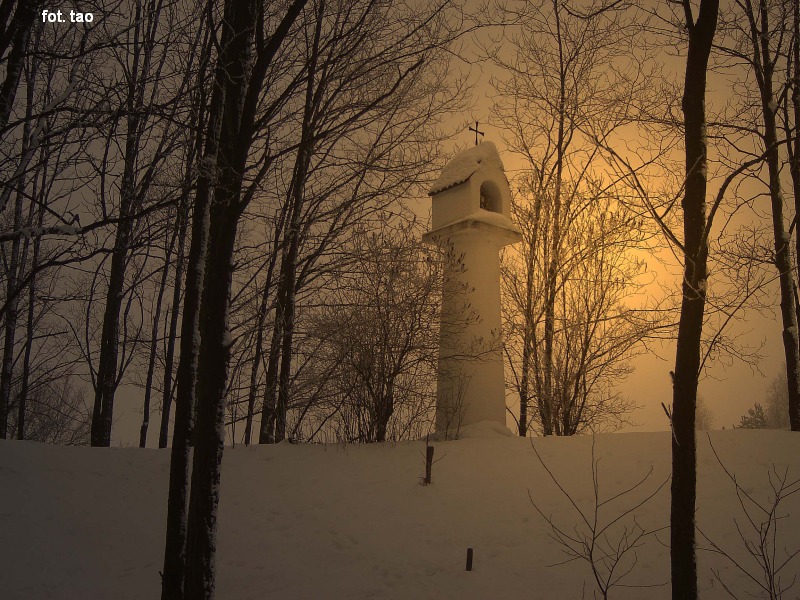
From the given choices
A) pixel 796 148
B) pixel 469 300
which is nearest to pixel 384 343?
pixel 469 300

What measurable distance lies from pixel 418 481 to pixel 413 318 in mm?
2604

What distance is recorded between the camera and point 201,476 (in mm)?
4418

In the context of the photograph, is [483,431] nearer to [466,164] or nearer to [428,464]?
[428,464]

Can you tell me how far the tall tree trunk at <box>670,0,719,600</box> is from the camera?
4.50m

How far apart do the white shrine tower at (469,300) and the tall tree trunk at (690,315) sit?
5091 mm

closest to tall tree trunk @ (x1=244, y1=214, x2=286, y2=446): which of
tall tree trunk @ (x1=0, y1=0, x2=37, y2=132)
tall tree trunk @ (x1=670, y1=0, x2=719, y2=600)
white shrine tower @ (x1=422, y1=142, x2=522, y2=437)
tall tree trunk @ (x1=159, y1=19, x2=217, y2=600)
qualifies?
white shrine tower @ (x1=422, y1=142, x2=522, y2=437)

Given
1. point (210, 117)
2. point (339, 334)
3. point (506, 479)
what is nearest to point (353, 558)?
point (506, 479)

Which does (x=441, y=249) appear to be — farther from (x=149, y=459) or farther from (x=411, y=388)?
(x=149, y=459)

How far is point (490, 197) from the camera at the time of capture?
11.7 m

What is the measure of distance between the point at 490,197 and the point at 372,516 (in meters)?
6.82

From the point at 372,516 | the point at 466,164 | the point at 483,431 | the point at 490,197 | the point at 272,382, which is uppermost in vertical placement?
the point at 466,164

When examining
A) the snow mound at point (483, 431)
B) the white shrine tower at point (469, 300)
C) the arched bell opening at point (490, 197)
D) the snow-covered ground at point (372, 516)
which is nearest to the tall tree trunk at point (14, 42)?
the snow-covered ground at point (372, 516)

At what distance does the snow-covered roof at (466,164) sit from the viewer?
11.1m

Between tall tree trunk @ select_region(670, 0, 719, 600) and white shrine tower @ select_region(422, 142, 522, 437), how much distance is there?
16.7ft
